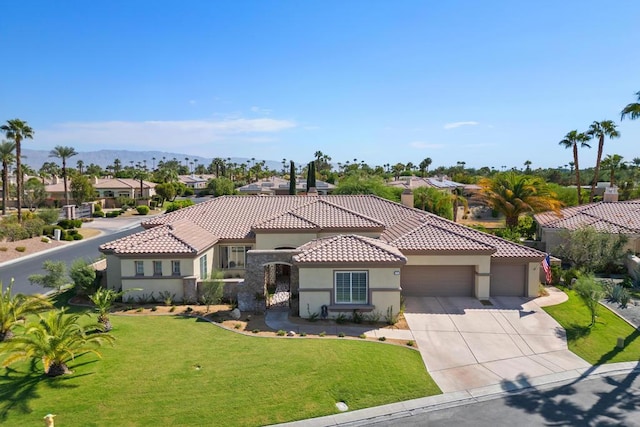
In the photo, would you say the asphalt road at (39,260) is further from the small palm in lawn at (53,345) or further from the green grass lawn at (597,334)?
the green grass lawn at (597,334)

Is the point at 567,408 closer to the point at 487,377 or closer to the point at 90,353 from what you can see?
the point at 487,377

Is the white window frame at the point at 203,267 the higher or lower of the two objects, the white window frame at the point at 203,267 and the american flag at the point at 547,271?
the higher

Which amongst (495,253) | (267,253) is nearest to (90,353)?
(267,253)

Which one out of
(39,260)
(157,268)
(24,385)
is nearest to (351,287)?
(157,268)

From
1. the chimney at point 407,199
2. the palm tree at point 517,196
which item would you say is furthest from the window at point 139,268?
the palm tree at point 517,196

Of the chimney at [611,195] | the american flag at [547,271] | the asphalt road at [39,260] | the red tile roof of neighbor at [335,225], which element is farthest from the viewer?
the chimney at [611,195]

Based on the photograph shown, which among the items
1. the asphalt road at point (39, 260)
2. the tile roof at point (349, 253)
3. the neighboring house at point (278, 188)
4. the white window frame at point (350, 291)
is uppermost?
the neighboring house at point (278, 188)

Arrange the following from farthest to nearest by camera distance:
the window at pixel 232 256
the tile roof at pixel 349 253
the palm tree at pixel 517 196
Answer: the palm tree at pixel 517 196 < the window at pixel 232 256 < the tile roof at pixel 349 253
